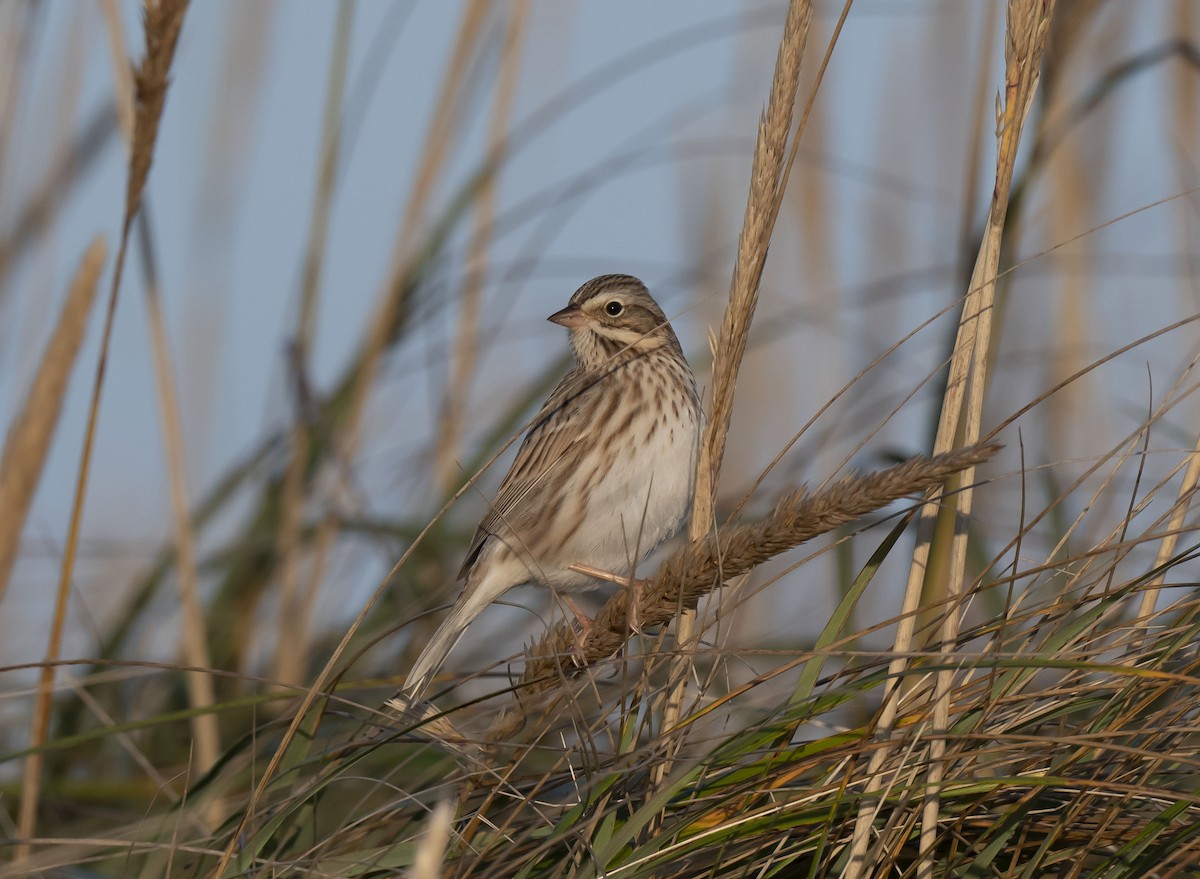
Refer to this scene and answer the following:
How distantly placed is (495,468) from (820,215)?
7.33 ft

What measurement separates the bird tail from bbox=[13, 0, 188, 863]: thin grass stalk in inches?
32.4

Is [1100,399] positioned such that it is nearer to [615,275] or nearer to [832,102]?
[832,102]

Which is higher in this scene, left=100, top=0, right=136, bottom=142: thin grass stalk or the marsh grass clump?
left=100, top=0, right=136, bottom=142: thin grass stalk

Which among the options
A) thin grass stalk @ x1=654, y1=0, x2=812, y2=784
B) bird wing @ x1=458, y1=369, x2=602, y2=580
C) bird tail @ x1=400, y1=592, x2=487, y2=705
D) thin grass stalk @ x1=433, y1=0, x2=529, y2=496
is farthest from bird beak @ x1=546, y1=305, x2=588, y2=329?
thin grass stalk @ x1=654, y1=0, x2=812, y2=784

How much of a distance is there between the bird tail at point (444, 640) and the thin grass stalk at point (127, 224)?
82cm

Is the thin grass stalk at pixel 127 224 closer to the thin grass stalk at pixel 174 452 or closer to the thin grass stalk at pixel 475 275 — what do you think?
the thin grass stalk at pixel 174 452

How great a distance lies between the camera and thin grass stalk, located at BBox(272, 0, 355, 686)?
4383mm

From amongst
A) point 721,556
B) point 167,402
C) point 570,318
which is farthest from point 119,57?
point 721,556

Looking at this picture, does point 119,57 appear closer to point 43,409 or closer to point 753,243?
point 43,409

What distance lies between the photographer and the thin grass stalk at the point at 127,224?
2695mm

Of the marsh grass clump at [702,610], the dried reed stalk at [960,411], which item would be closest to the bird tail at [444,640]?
the marsh grass clump at [702,610]

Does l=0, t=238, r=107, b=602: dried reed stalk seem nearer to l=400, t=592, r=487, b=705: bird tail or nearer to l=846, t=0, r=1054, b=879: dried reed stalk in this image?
l=400, t=592, r=487, b=705: bird tail

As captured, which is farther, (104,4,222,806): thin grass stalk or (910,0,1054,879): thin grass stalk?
(104,4,222,806): thin grass stalk

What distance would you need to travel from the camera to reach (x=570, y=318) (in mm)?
4633
